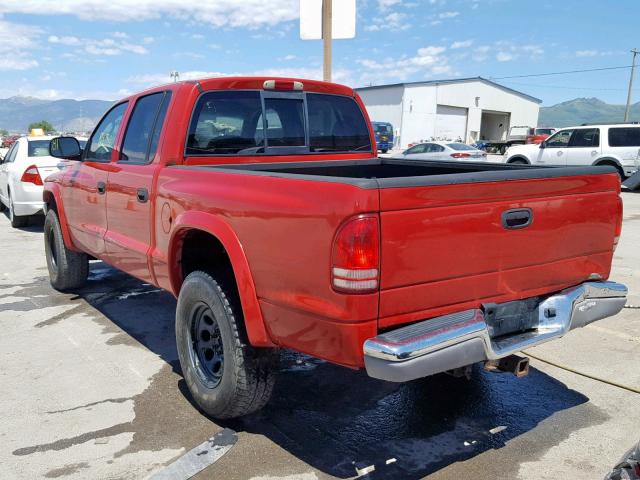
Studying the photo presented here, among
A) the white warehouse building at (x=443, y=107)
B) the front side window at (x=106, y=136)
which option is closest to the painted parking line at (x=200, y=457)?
the front side window at (x=106, y=136)

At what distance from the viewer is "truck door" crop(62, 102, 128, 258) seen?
15.3ft

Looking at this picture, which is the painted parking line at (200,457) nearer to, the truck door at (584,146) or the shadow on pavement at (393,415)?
the shadow on pavement at (393,415)

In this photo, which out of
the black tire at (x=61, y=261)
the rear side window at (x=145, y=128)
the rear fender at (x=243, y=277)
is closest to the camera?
the rear fender at (x=243, y=277)

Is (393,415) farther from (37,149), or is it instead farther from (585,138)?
(585,138)

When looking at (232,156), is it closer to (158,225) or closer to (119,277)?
(158,225)

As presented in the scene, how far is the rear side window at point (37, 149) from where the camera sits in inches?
406

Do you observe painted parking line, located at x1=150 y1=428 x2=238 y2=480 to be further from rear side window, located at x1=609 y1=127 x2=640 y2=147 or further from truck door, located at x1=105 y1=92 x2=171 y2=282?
rear side window, located at x1=609 y1=127 x2=640 y2=147

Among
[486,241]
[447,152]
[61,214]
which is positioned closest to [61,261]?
[61,214]

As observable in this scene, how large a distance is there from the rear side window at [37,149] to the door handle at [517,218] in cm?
964

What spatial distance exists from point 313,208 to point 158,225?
1611mm

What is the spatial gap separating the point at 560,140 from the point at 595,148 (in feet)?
3.54

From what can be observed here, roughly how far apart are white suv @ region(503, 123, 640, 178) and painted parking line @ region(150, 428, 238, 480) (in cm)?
1572

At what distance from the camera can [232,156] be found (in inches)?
161

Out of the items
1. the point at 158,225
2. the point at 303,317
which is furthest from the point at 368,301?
the point at 158,225
